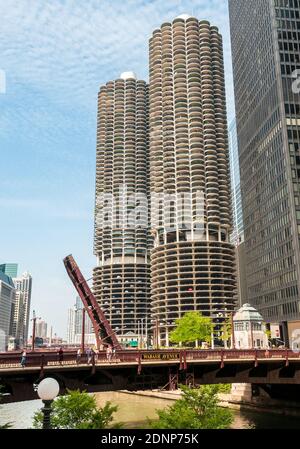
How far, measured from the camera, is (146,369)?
1622 inches

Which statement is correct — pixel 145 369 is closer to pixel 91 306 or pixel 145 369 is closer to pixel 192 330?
pixel 91 306

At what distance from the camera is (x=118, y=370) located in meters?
39.8

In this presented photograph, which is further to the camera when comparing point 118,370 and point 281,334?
point 281,334

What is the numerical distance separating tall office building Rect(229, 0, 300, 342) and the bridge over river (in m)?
65.8

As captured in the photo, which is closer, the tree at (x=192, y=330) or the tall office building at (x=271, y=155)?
the tall office building at (x=271, y=155)

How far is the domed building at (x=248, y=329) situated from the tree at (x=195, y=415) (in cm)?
5909

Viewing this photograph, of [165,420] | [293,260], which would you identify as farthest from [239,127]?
[165,420]

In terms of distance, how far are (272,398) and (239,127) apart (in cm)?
11915

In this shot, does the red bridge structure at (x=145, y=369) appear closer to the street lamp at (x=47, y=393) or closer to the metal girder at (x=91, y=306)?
the street lamp at (x=47, y=393)

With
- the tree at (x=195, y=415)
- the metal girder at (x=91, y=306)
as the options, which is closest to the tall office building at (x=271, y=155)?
the metal girder at (x=91, y=306)

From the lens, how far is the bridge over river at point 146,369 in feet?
111

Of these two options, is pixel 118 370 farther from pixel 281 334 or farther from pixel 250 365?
pixel 281 334

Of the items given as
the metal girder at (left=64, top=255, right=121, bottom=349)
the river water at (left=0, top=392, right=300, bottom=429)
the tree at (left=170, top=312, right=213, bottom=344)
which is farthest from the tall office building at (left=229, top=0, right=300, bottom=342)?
the metal girder at (left=64, top=255, right=121, bottom=349)
